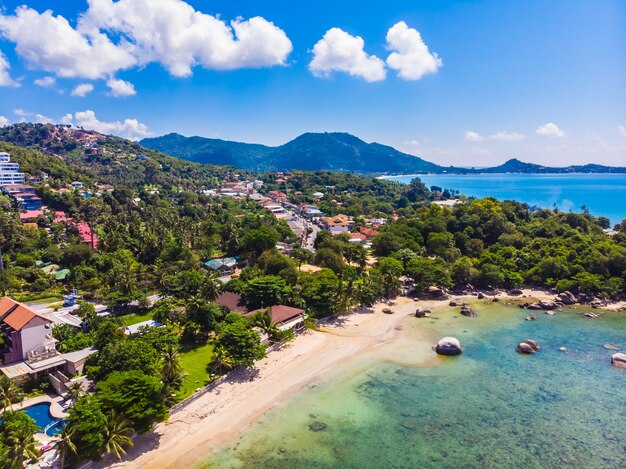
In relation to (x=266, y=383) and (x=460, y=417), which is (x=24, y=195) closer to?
(x=266, y=383)

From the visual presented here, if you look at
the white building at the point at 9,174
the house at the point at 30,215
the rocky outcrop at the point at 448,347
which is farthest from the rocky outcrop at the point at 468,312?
the white building at the point at 9,174

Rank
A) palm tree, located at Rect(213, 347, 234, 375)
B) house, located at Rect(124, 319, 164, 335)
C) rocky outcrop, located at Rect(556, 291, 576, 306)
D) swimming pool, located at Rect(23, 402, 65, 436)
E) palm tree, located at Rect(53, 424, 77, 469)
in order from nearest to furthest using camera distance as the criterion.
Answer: palm tree, located at Rect(53, 424, 77, 469), swimming pool, located at Rect(23, 402, 65, 436), palm tree, located at Rect(213, 347, 234, 375), house, located at Rect(124, 319, 164, 335), rocky outcrop, located at Rect(556, 291, 576, 306)

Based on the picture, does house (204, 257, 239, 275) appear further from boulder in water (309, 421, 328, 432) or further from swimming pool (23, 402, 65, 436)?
boulder in water (309, 421, 328, 432)

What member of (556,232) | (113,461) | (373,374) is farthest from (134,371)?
(556,232)

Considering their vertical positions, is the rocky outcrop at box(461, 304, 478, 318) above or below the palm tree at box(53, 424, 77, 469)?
below

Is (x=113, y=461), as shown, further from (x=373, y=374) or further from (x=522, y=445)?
(x=522, y=445)

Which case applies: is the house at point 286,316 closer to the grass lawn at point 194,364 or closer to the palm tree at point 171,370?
the grass lawn at point 194,364

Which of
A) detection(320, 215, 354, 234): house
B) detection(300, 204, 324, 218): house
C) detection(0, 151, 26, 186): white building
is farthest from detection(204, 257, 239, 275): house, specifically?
detection(0, 151, 26, 186): white building
